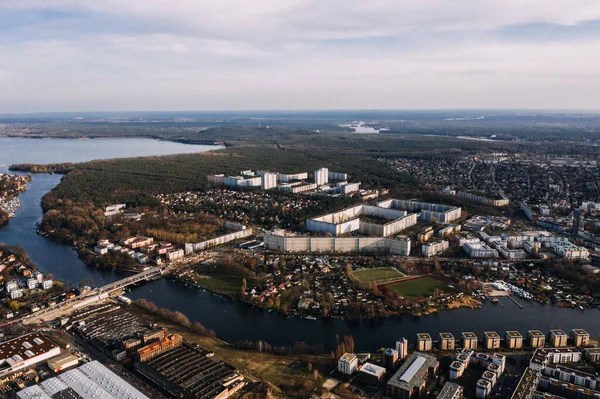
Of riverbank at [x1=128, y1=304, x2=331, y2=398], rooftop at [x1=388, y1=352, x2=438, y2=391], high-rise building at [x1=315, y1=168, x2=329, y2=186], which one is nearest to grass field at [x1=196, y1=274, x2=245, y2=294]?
riverbank at [x1=128, y1=304, x2=331, y2=398]

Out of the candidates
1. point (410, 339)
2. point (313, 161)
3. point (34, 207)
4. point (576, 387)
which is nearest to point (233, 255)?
point (410, 339)

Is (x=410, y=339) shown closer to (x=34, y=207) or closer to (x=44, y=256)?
(x=44, y=256)

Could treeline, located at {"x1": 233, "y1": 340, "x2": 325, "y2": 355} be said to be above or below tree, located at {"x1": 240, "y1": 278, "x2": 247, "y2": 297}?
below

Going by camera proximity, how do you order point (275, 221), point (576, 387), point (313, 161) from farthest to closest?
point (313, 161)
point (275, 221)
point (576, 387)

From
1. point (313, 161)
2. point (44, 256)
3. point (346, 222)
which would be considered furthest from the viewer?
point (313, 161)

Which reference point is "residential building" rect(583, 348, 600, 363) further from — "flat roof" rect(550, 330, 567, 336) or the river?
the river
